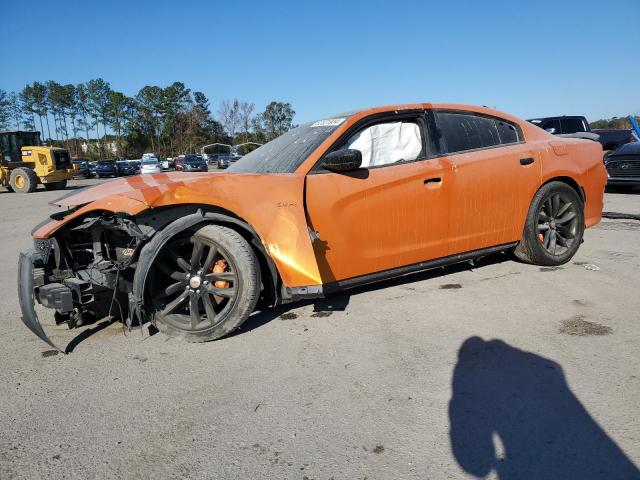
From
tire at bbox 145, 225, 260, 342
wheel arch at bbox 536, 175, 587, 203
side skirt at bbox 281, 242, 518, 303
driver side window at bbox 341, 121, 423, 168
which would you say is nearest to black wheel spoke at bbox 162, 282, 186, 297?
tire at bbox 145, 225, 260, 342

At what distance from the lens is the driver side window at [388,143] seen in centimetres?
353

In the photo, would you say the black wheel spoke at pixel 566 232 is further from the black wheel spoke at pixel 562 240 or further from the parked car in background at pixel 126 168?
the parked car in background at pixel 126 168

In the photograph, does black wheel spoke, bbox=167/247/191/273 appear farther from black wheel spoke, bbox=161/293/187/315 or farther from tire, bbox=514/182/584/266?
tire, bbox=514/182/584/266

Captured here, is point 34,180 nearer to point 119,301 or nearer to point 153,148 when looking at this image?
point 119,301

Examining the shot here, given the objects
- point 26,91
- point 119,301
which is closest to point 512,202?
point 119,301

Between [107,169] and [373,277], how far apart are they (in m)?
37.9

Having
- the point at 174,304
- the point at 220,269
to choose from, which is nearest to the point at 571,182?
the point at 220,269

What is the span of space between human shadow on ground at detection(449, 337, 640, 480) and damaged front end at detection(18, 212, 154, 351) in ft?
7.20

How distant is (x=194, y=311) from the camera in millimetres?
3041

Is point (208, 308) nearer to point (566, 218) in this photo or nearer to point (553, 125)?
point (566, 218)

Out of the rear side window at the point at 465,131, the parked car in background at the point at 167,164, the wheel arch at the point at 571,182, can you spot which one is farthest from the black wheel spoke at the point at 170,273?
the parked car in background at the point at 167,164

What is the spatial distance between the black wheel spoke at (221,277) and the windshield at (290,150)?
0.89 meters

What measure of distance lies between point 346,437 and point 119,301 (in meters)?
2.01

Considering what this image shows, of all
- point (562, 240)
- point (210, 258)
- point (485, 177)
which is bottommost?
point (562, 240)
